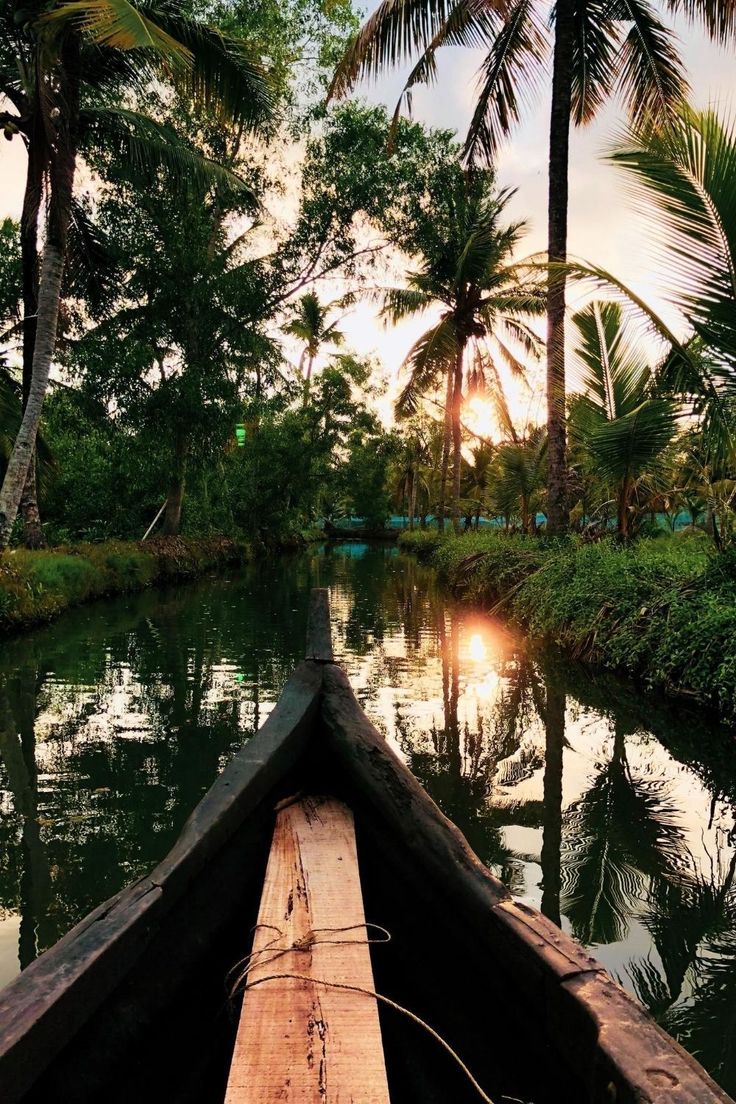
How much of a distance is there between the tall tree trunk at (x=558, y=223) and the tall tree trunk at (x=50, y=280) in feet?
20.8

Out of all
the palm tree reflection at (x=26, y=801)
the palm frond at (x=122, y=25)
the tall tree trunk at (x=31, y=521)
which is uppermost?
the palm frond at (x=122, y=25)

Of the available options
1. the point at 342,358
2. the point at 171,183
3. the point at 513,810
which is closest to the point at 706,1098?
the point at 513,810

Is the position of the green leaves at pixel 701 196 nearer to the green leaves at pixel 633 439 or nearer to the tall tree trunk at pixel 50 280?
the green leaves at pixel 633 439

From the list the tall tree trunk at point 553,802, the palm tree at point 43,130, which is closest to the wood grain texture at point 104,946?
the tall tree trunk at point 553,802

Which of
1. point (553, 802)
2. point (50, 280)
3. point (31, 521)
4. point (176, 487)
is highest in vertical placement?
point (50, 280)

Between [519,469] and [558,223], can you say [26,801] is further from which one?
[519,469]

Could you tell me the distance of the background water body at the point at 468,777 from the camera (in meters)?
2.81

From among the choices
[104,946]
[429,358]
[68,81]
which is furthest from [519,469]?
[104,946]

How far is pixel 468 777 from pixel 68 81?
31.5 feet

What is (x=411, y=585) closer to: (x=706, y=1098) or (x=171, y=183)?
(x=171, y=183)

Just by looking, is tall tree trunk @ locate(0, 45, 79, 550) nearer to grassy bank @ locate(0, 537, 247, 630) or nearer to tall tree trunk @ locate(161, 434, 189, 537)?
grassy bank @ locate(0, 537, 247, 630)

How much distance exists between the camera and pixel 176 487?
60.4 feet

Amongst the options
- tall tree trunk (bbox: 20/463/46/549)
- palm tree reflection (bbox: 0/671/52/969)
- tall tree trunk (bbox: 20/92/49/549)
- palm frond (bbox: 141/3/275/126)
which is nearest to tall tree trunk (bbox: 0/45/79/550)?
tall tree trunk (bbox: 20/92/49/549)

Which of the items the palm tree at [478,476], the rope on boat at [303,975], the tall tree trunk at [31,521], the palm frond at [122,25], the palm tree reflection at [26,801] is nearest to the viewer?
the rope on boat at [303,975]
